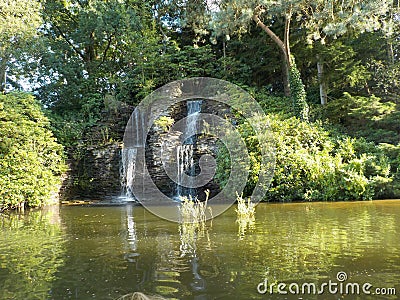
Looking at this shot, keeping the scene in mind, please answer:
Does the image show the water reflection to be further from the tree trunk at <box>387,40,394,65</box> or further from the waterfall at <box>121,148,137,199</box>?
the tree trunk at <box>387,40,394,65</box>

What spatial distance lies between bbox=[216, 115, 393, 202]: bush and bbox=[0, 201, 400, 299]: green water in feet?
12.3

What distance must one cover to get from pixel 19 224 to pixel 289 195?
26.0ft

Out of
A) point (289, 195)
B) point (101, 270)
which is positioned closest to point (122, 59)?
point (289, 195)

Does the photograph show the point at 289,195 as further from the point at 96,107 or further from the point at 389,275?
the point at 96,107

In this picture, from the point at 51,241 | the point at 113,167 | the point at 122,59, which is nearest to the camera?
the point at 51,241

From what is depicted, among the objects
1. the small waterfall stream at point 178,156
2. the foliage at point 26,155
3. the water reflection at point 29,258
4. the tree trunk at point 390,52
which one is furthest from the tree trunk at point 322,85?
the water reflection at point 29,258

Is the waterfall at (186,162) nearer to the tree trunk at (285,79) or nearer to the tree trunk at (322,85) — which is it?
the tree trunk at (285,79)

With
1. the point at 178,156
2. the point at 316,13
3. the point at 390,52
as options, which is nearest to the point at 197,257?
the point at 178,156

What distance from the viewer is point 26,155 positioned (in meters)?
13.0

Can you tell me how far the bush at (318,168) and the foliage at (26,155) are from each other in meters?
6.52

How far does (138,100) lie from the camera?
62.0 ft

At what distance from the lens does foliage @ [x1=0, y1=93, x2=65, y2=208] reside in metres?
12.2

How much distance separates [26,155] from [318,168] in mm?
10214

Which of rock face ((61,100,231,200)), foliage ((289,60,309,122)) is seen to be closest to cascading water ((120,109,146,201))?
rock face ((61,100,231,200))
